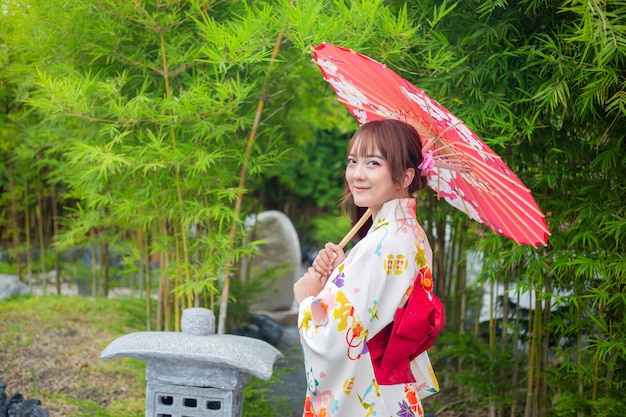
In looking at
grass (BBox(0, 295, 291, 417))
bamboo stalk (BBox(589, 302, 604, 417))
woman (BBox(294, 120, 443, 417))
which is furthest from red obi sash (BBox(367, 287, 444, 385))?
grass (BBox(0, 295, 291, 417))

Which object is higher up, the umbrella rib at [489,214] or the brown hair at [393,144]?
the brown hair at [393,144]

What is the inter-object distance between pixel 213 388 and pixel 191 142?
120 cm

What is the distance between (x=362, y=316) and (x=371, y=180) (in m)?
0.41

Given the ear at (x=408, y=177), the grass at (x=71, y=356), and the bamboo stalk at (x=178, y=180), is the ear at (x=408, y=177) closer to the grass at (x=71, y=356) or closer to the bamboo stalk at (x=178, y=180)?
the bamboo stalk at (x=178, y=180)

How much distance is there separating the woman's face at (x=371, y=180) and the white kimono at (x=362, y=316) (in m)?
0.04

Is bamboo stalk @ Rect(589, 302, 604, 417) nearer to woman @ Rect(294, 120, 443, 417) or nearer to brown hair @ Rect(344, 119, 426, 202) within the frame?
woman @ Rect(294, 120, 443, 417)

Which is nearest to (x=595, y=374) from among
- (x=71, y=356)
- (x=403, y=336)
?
(x=403, y=336)

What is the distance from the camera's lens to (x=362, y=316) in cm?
191

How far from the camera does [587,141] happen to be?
3152mm

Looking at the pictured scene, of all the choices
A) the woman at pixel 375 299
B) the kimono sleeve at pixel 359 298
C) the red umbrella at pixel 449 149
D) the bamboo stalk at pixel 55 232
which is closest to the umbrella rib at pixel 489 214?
the red umbrella at pixel 449 149

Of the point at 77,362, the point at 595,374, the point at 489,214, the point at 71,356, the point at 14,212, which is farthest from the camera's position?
the point at 14,212

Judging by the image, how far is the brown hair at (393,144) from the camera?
6.60 feet

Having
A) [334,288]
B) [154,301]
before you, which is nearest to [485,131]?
[334,288]

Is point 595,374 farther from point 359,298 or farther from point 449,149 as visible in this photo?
point 359,298
